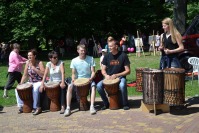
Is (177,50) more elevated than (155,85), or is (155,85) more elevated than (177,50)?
(177,50)

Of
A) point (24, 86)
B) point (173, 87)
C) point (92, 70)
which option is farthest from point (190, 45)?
→ point (24, 86)

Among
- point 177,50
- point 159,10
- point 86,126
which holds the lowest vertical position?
point 86,126

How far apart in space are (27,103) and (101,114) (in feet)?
6.18

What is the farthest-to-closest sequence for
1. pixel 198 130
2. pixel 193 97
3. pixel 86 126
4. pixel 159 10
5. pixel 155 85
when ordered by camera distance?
1. pixel 159 10
2. pixel 193 97
3. pixel 155 85
4. pixel 86 126
5. pixel 198 130

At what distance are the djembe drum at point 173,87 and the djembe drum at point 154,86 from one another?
10 cm

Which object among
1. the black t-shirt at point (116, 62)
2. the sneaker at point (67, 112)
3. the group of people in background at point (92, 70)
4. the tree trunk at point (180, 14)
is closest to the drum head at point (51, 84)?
the group of people in background at point (92, 70)

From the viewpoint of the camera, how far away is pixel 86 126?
7000mm

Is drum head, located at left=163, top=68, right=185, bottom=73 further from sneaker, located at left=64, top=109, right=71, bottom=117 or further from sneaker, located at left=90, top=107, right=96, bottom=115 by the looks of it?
sneaker, located at left=64, top=109, right=71, bottom=117

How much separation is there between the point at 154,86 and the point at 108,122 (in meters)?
1.23

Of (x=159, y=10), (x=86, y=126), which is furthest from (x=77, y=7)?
(x=86, y=126)

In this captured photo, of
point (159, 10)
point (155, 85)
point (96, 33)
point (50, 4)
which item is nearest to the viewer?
point (155, 85)

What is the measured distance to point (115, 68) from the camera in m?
8.42

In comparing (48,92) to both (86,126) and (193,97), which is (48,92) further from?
(193,97)

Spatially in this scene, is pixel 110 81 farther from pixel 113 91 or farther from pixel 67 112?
pixel 67 112
